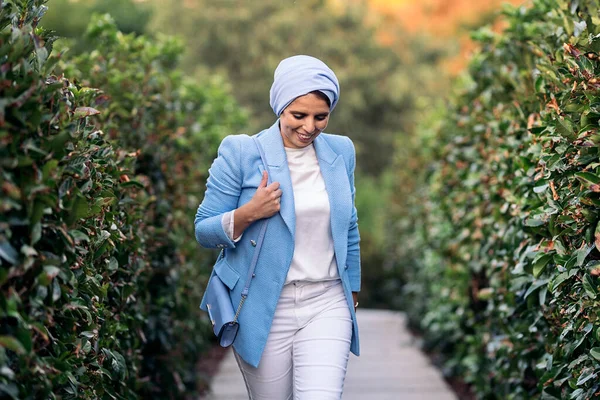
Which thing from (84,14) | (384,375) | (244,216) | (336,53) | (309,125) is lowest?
(384,375)

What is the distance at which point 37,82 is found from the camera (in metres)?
2.44

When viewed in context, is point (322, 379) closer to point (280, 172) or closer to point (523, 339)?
point (280, 172)

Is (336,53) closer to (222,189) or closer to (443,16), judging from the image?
(443,16)

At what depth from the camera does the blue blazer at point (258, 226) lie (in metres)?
3.54

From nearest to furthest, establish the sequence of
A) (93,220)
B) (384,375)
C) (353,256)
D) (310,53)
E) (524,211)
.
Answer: (93,220) → (353,256) → (524,211) → (384,375) → (310,53)

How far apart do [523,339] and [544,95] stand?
1223 millimetres

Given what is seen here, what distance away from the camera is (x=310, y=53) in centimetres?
2530

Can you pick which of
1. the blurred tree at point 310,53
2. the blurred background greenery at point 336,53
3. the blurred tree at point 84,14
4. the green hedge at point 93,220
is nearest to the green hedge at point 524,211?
the green hedge at point 93,220

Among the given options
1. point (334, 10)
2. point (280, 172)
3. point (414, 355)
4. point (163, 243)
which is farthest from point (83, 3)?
point (280, 172)

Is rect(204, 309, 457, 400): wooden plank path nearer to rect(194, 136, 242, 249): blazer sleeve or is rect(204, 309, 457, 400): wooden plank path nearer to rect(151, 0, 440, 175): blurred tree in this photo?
rect(194, 136, 242, 249): blazer sleeve

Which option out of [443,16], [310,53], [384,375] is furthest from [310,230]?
[443,16]

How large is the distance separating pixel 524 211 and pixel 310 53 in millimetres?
21429

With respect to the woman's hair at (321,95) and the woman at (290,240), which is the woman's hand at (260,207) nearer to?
the woman at (290,240)

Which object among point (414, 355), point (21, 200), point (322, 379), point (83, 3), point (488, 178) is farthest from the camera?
point (83, 3)
